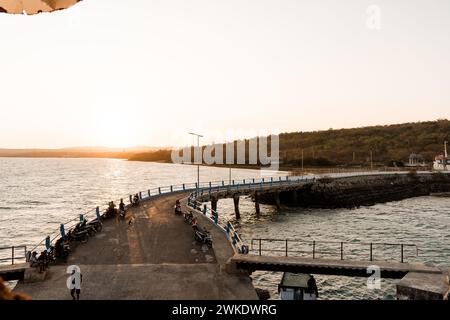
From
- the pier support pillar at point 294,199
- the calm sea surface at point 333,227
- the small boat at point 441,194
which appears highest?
the pier support pillar at point 294,199

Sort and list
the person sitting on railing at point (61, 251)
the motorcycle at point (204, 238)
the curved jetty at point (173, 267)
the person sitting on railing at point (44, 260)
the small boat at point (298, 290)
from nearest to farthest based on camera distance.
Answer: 1. the curved jetty at point (173, 267)
2. the person sitting on railing at point (44, 260)
3. the small boat at point (298, 290)
4. the person sitting on railing at point (61, 251)
5. the motorcycle at point (204, 238)

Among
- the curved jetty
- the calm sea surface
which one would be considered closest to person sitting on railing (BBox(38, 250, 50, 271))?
the curved jetty

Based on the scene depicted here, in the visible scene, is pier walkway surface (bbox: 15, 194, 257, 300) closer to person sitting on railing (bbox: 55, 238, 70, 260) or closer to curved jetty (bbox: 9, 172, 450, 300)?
curved jetty (bbox: 9, 172, 450, 300)

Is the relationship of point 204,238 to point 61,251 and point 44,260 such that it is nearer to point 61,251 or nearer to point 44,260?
point 61,251

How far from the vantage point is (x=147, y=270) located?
1761 centimetres

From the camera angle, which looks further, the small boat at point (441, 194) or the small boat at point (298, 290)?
the small boat at point (441, 194)

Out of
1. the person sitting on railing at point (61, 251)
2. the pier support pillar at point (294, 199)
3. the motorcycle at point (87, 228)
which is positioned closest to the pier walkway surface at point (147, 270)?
the person sitting on railing at point (61, 251)

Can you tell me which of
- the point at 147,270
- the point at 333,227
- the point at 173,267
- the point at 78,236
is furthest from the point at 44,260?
the point at 333,227

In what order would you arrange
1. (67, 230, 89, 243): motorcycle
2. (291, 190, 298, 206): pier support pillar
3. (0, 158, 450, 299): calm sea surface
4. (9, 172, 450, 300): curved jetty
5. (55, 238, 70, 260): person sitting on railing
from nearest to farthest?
1. (9, 172, 450, 300): curved jetty
2. (55, 238, 70, 260): person sitting on railing
3. (67, 230, 89, 243): motorcycle
4. (0, 158, 450, 299): calm sea surface
5. (291, 190, 298, 206): pier support pillar

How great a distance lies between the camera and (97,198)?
85.2 meters

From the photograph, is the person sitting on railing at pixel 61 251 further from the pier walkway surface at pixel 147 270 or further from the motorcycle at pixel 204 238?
the motorcycle at pixel 204 238

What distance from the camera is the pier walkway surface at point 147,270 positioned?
15.2 m

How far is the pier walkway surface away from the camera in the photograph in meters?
15.2
